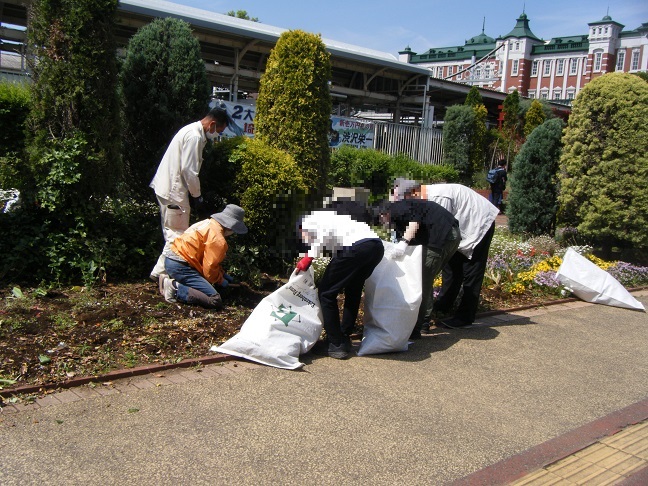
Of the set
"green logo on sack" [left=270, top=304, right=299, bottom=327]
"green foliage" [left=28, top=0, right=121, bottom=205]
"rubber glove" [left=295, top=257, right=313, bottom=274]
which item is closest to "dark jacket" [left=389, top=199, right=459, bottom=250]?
"rubber glove" [left=295, top=257, right=313, bottom=274]

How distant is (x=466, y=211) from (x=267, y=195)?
86.7 inches

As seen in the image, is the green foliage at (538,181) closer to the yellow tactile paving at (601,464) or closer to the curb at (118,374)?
the yellow tactile paving at (601,464)

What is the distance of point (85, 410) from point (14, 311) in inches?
65.8

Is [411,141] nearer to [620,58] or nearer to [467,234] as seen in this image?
[467,234]

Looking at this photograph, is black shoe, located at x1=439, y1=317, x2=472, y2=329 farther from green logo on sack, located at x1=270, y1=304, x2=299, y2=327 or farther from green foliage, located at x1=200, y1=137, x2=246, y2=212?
green foliage, located at x1=200, y1=137, x2=246, y2=212

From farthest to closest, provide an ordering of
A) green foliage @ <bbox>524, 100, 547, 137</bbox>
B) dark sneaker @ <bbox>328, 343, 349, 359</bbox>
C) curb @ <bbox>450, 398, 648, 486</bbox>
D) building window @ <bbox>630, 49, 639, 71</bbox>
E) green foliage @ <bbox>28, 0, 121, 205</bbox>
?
building window @ <bbox>630, 49, 639, 71</bbox> < green foliage @ <bbox>524, 100, 547, 137</bbox> < green foliage @ <bbox>28, 0, 121, 205</bbox> < dark sneaker @ <bbox>328, 343, 349, 359</bbox> < curb @ <bbox>450, 398, 648, 486</bbox>

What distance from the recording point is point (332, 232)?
5148 mm

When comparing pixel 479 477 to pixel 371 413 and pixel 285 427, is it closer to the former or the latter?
pixel 371 413

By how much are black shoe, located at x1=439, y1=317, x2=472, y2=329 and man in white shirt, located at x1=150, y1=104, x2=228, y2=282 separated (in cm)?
296

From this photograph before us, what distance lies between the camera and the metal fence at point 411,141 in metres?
16.9

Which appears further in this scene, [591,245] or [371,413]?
[591,245]

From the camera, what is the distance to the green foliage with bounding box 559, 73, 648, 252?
10.1m

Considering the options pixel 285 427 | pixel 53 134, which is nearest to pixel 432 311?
pixel 285 427

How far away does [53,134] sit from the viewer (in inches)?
242
